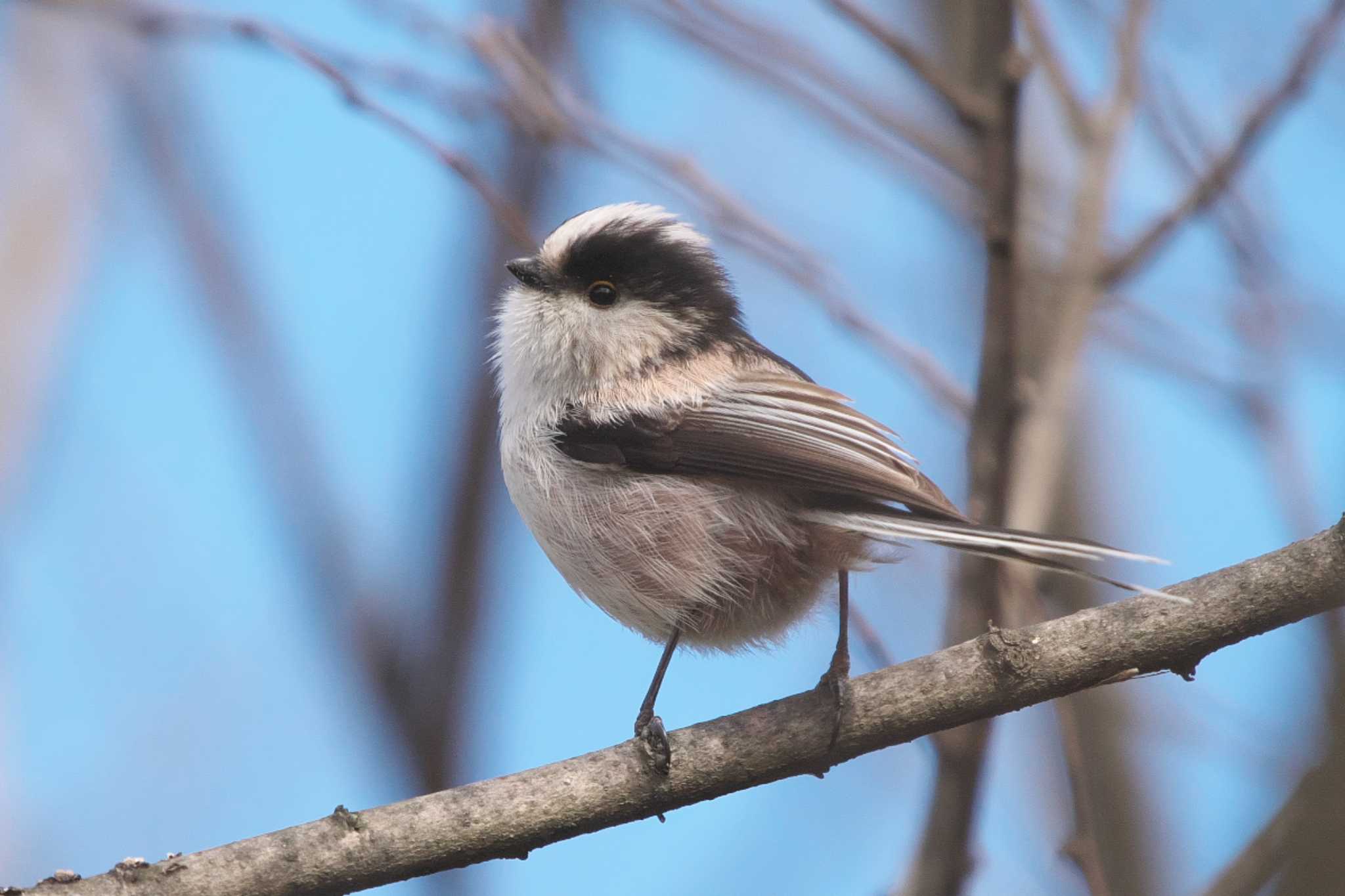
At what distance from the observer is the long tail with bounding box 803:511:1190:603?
2141mm

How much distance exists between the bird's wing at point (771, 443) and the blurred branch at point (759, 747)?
1.13 feet

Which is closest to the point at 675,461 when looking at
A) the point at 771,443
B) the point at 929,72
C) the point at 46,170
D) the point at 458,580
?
the point at 771,443

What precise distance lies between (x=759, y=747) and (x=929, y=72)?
170 cm

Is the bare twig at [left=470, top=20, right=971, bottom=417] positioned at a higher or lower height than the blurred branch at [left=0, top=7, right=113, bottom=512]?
lower

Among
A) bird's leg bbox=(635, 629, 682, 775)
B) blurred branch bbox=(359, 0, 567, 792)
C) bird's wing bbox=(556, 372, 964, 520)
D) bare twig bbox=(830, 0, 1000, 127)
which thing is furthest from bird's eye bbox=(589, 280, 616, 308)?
bird's leg bbox=(635, 629, 682, 775)

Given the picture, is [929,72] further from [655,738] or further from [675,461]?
[655,738]

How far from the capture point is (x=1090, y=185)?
368 centimetres

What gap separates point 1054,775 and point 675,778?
256cm

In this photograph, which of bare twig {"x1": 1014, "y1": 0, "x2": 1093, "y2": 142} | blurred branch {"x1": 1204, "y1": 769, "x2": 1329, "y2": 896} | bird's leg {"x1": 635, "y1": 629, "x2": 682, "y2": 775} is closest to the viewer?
blurred branch {"x1": 1204, "y1": 769, "x2": 1329, "y2": 896}

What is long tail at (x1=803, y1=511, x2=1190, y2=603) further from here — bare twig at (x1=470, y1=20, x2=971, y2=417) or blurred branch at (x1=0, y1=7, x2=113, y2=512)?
blurred branch at (x1=0, y1=7, x2=113, y2=512)

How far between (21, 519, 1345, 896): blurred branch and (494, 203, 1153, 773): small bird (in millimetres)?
77

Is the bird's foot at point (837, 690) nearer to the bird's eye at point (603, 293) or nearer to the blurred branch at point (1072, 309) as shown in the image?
the blurred branch at point (1072, 309)

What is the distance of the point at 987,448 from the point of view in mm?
2791

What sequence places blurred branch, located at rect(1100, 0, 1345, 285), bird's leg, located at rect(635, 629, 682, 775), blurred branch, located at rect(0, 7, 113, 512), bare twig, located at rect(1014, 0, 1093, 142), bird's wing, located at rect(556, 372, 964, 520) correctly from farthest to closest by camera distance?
Result: blurred branch, located at rect(0, 7, 113, 512), bare twig, located at rect(1014, 0, 1093, 142), blurred branch, located at rect(1100, 0, 1345, 285), bird's wing, located at rect(556, 372, 964, 520), bird's leg, located at rect(635, 629, 682, 775)
